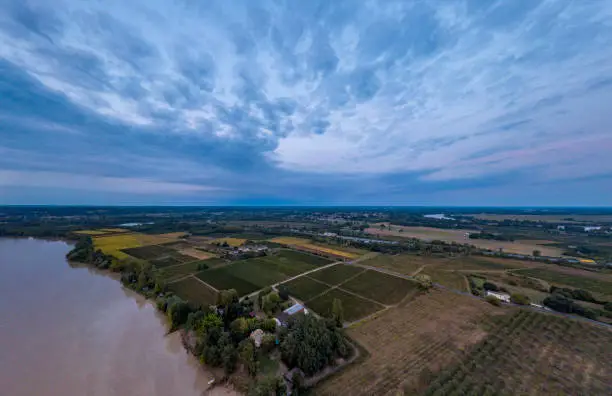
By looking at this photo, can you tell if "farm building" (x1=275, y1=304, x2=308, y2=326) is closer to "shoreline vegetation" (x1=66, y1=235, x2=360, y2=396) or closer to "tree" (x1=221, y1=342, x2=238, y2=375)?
"shoreline vegetation" (x1=66, y1=235, x2=360, y2=396)

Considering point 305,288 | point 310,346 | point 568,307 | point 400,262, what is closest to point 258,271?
point 305,288

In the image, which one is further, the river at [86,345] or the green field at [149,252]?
the green field at [149,252]

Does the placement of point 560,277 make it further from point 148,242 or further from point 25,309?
point 148,242

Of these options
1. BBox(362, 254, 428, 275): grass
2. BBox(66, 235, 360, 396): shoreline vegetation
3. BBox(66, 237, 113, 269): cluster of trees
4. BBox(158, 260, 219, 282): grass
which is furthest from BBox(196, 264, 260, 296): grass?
BBox(362, 254, 428, 275): grass

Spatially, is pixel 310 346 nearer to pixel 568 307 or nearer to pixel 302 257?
pixel 568 307

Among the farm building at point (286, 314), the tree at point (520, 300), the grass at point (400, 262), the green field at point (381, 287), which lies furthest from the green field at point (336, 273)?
the tree at point (520, 300)

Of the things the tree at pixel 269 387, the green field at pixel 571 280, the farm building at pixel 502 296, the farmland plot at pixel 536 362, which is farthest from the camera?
the green field at pixel 571 280

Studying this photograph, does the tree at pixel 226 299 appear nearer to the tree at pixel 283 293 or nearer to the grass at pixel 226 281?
the grass at pixel 226 281
